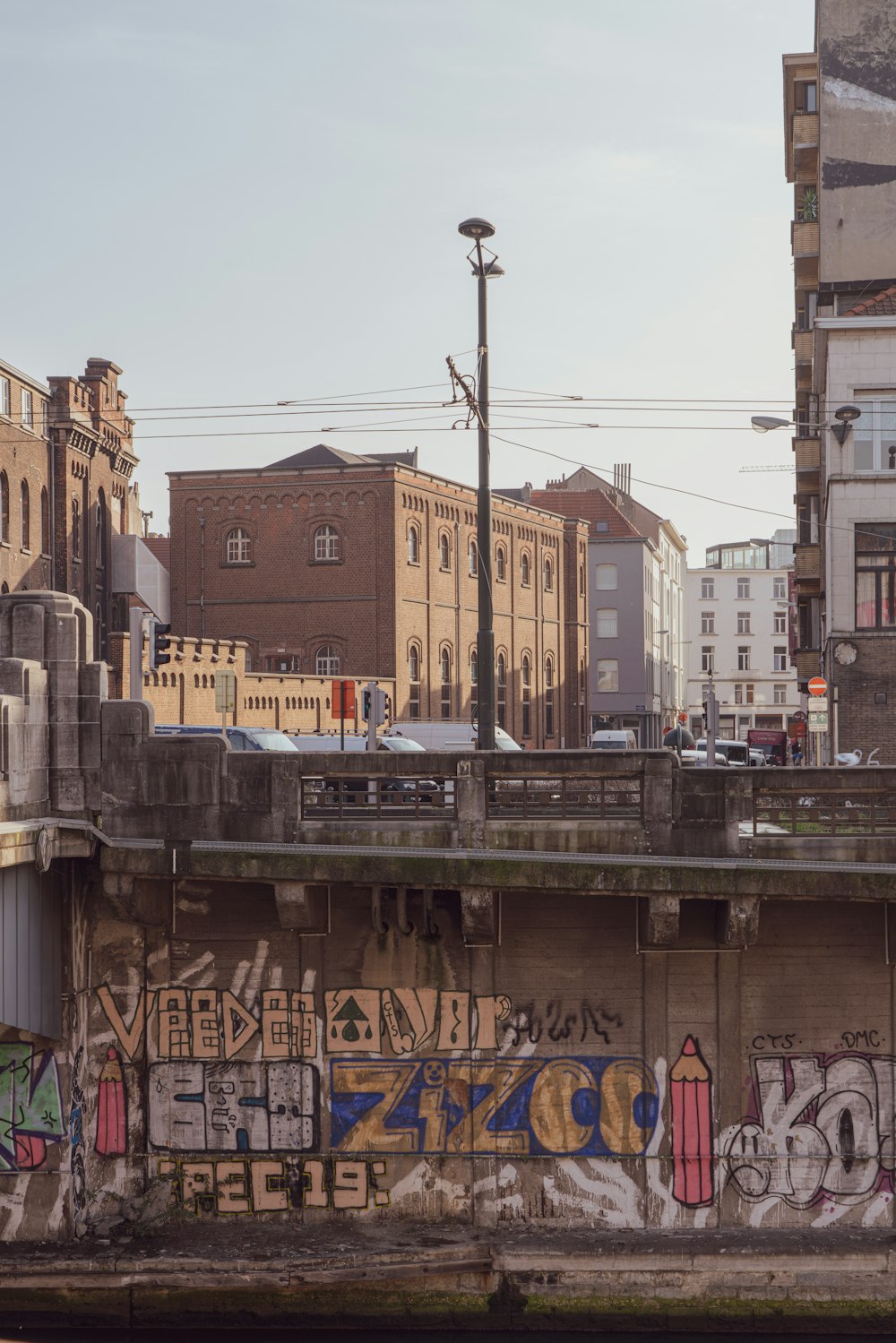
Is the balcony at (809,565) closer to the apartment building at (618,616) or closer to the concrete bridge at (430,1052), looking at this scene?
the concrete bridge at (430,1052)

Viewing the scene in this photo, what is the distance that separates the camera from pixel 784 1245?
570 inches

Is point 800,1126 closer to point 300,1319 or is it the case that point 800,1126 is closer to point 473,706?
point 300,1319

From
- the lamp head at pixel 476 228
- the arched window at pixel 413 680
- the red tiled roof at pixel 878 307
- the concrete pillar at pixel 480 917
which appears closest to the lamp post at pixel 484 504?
the lamp head at pixel 476 228

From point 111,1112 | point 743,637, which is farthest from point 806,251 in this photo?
point 743,637

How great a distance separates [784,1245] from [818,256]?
3347 centimetres

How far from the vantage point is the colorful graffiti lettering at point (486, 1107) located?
1509 centimetres

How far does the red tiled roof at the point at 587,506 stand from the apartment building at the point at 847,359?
4679cm

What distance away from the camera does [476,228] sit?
18.3 m

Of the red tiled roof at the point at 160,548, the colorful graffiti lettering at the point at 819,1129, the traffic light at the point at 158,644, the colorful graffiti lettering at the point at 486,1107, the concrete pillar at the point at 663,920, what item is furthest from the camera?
the red tiled roof at the point at 160,548

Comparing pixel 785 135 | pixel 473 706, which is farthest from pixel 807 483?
pixel 473 706

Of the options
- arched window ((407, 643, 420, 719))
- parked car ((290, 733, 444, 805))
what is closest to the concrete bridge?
parked car ((290, 733, 444, 805))

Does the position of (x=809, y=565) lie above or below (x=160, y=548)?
below

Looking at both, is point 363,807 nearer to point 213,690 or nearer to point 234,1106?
point 234,1106

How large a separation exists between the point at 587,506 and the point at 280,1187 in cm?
8551
